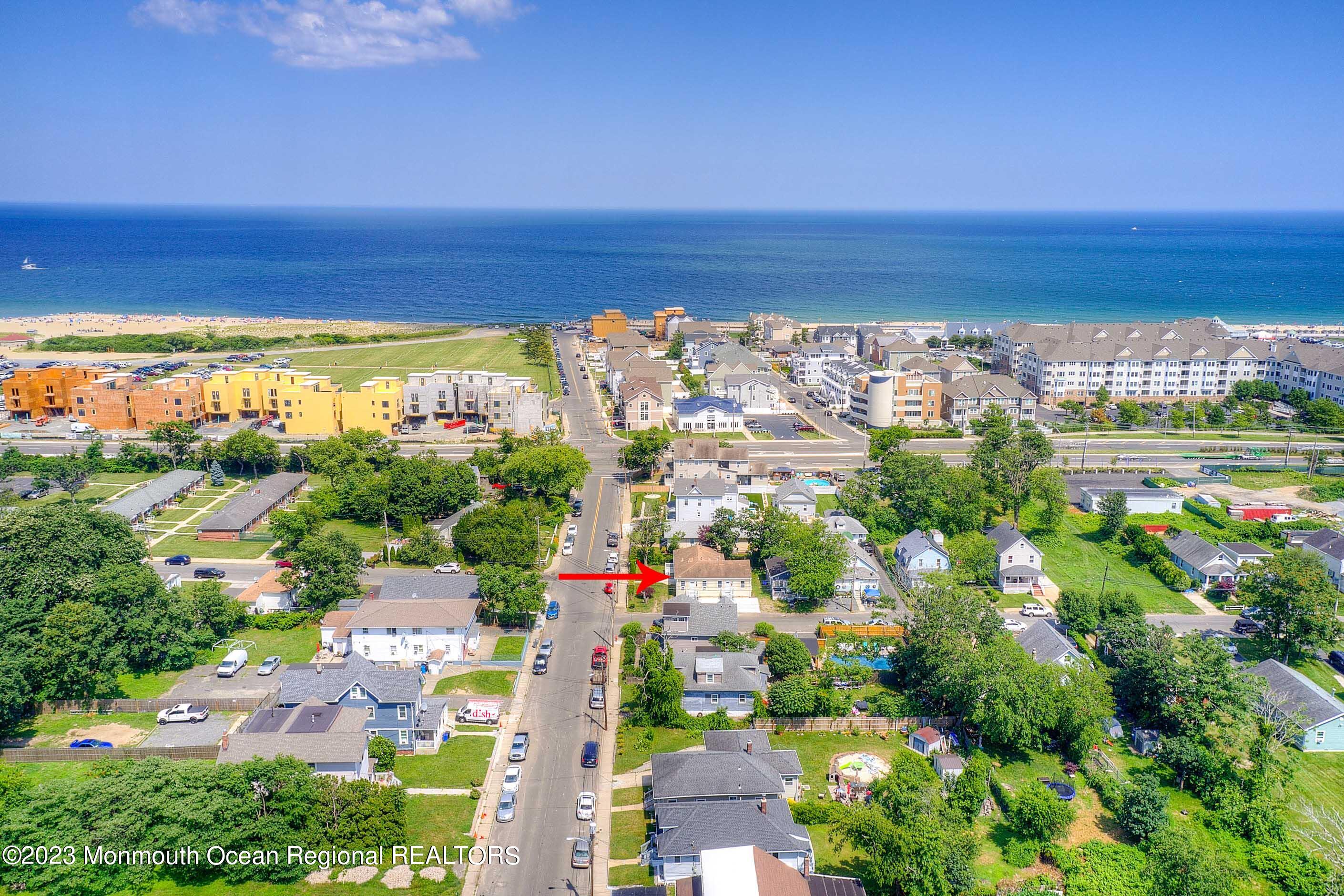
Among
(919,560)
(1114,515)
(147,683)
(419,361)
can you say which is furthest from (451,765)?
(419,361)

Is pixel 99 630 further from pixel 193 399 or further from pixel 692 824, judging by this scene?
pixel 193 399

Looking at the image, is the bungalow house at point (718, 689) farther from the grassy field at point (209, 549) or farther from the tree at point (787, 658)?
the grassy field at point (209, 549)

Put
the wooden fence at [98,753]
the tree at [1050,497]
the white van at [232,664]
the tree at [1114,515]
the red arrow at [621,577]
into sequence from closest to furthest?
the wooden fence at [98,753]
the white van at [232,664]
the red arrow at [621,577]
the tree at [1114,515]
the tree at [1050,497]

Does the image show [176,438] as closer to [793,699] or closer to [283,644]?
[283,644]

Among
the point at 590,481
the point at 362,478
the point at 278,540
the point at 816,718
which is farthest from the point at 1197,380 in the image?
the point at 278,540

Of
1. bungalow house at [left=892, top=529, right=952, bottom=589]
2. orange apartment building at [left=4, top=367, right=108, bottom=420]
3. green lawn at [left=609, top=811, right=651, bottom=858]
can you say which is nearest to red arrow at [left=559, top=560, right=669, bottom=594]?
bungalow house at [left=892, top=529, right=952, bottom=589]

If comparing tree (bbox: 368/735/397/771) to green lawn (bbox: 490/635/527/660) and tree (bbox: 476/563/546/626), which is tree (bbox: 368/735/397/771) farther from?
tree (bbox: 476/563/546/626)

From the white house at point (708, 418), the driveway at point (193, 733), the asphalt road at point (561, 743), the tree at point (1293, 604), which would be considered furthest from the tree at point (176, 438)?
the tree at point (1293, 604)
